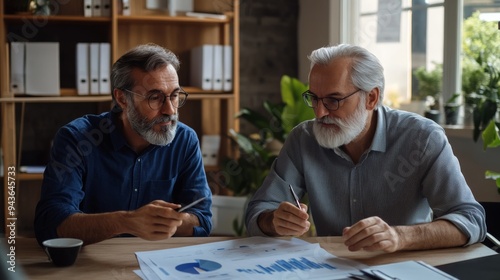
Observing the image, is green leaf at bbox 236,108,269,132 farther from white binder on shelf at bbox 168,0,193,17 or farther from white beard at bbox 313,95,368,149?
white beard at bbox 313,95,368,149

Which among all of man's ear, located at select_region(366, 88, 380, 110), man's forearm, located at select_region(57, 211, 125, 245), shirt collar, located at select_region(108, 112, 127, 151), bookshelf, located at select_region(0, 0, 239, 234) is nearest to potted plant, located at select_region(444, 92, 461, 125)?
bookshelf, located at select_region(0, 0, 239, 234)

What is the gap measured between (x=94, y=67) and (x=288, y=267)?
108 inches

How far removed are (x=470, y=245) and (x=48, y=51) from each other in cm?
285

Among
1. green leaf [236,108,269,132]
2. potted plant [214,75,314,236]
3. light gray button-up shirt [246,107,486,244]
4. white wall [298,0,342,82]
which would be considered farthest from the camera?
white wall [298,0,342,82]

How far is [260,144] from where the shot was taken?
4.19 m

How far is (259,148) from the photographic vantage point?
3910 millimetres

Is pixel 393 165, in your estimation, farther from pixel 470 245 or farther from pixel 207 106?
pixel 207 106

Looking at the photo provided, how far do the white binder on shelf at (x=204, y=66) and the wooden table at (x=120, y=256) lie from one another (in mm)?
2392

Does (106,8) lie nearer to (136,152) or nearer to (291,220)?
(136,152)

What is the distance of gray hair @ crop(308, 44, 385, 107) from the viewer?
2.08 metres

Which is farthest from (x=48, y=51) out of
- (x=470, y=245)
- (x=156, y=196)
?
(x=470, y=245)

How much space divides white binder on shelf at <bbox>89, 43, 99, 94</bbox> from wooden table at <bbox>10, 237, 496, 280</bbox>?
2207 mm

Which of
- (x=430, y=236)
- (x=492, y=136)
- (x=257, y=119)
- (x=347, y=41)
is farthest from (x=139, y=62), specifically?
(x=347, y=41)

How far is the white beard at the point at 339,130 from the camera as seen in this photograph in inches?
81.2
